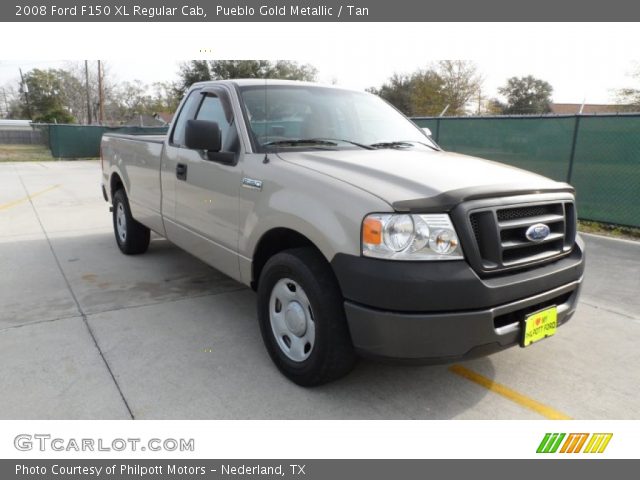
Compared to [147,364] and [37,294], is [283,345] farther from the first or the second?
[37,294]

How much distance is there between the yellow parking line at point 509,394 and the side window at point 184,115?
10.1 feet

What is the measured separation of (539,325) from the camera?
9.70ft

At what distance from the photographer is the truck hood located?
2764mm

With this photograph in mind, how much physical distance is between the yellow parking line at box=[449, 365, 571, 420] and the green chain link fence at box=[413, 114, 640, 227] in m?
6.23

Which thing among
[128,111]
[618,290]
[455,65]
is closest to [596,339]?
[618,290]

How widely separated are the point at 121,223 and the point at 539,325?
17.5ft

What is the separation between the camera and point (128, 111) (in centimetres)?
6556

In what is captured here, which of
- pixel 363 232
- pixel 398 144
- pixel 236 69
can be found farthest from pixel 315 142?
pixel 236 69

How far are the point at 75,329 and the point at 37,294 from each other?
117cm

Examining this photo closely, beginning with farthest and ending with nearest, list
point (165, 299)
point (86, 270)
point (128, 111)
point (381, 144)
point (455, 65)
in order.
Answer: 1. point (128, 111)
2. point (455, 65)
3. point (86, 270)
4. point (165, 299)
5. point (381, 144)

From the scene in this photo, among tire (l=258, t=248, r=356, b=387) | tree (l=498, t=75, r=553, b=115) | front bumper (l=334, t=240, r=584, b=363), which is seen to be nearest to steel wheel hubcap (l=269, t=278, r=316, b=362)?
tire (l=258, t=248, r=356, b=387)

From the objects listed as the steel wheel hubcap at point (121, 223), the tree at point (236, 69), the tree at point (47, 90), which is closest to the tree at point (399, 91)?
the tree at point (236, 69)

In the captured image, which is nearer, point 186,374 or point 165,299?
point 186,374

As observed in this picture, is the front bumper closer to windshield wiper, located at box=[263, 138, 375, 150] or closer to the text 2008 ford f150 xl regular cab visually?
the text 2008 ford f150 xl regular cab
